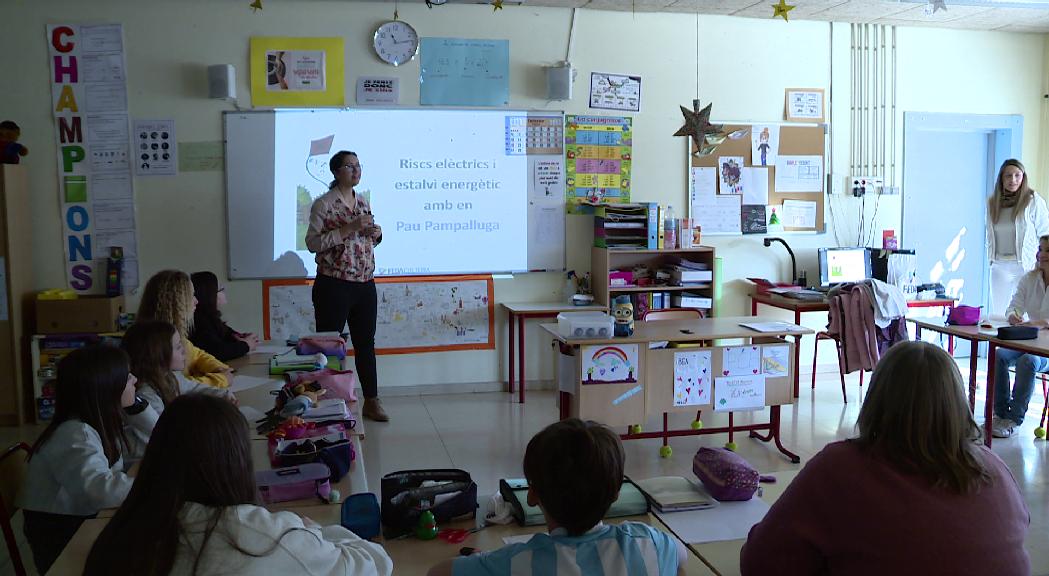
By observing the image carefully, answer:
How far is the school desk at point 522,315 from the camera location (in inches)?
236

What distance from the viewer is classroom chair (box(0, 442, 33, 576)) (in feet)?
7.79

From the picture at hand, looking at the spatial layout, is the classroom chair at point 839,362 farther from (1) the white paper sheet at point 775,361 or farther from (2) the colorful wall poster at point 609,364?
(2) the colorful wall poster at point 609,364

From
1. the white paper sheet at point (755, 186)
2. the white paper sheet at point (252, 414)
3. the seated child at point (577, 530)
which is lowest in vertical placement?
the white paper sheet at point (252, 414)

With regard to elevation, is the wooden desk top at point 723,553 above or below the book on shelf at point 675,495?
below

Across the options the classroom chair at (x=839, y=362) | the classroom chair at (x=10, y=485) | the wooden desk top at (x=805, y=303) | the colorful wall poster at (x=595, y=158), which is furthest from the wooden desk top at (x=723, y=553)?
the colorful wall poster at (x=595, y=158)

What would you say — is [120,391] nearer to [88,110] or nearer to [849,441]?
[849,441]

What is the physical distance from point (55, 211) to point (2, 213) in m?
0.42

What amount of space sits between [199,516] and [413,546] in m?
0.59

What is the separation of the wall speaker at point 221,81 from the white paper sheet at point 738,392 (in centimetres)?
355

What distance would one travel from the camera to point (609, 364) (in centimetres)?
440

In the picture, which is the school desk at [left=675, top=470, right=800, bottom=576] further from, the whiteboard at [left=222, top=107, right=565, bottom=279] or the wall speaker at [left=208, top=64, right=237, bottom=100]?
the wall speaker at [left=208, top=64, right=237, bottom=100]

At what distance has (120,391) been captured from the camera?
96.8 inches

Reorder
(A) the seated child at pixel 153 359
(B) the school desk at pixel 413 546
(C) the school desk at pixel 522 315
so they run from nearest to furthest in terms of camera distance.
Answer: (B) the school desk at pixel 413 546 → (A) the seated child at pixel 153 359 → (C) the school desk at pixel 522 315

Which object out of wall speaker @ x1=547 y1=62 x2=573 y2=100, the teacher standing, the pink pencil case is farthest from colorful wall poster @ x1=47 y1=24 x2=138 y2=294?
the pink pencil case
